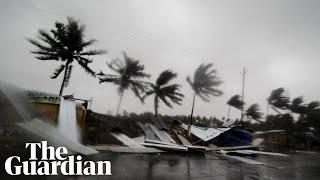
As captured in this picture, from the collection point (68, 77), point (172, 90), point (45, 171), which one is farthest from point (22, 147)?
point (172, 90)

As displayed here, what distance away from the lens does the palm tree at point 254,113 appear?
36219mm

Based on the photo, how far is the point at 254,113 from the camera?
1432 inches

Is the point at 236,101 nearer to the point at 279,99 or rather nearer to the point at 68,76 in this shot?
the point at 279,99

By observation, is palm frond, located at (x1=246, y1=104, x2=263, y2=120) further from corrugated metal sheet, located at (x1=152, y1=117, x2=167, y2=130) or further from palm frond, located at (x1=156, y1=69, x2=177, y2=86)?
corrugated metal sheet, located at (x1=152, y1=117, x2=167, y2=130)

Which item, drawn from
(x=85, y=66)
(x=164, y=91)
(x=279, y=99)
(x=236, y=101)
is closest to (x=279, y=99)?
(x=279, y=99)

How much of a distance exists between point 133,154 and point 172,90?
14.9m

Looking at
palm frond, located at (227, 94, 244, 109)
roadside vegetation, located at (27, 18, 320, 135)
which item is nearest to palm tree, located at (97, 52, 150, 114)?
roadside vegetation, located at (27, 18, 320, 135)

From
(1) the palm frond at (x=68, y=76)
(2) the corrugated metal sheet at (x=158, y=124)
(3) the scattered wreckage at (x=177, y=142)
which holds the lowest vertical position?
(3) the scattered wreckage at (x=177, y=142)

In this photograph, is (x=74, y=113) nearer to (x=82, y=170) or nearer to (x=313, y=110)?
(x=82, y=170)

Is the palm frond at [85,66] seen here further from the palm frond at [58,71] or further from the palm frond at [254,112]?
the palm frond at [254,112]

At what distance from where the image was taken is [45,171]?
5984mm

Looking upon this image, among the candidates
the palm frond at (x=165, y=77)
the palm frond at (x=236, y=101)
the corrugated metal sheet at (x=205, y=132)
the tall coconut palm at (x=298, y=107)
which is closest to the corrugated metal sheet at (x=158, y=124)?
the corrugated metal sheet at (x=205, y=132)

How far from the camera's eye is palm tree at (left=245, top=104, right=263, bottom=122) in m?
36.2

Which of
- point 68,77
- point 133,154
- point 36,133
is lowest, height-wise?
point 133,154
